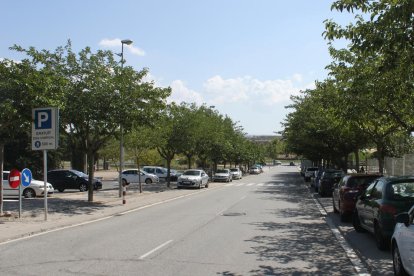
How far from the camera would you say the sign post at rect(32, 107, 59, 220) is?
15.5 meters

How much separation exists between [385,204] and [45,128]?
1044 cm

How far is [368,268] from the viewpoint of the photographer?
852cm

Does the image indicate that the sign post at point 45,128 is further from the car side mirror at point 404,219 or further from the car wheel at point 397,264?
the car side mirror at point 404,219

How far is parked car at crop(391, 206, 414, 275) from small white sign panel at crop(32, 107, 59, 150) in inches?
437

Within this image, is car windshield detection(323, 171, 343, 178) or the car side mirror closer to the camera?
the car side mirror

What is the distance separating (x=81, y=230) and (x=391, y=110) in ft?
37.1

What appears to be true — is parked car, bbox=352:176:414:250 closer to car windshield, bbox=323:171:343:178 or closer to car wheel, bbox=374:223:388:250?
car wheel, bbox=374:223:388:250

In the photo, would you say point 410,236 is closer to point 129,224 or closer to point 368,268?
point 368,268

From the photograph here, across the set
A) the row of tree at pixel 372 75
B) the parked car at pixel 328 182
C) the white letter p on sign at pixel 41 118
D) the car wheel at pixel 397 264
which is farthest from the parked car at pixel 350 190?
the parked car at pixel 328 182

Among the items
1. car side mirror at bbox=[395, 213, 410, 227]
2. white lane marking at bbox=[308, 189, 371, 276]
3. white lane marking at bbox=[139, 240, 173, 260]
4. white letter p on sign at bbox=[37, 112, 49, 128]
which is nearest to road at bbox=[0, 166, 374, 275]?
white lane marking at bbox=[139, 240, 173, 260]

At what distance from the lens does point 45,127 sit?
15.7 m

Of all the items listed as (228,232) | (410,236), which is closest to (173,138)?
(228,232)

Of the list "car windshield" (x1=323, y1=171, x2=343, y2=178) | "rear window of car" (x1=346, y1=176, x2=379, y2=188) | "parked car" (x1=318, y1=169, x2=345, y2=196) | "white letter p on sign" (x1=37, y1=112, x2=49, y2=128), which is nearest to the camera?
"white letter p on sign" (x1=37, y1=112, x2=49, y2=128)

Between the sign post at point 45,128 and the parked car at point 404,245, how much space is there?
1108 centimetres
